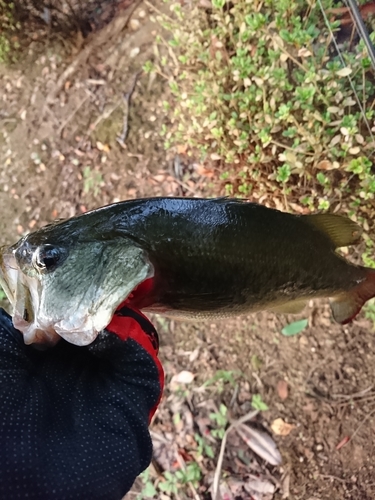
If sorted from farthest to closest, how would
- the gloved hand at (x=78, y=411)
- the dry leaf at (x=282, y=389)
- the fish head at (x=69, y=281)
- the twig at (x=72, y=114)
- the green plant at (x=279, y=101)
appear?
the twig at (x=72, y=114) < the dry leaf at (x=282, y=389) < the green plant at (x=279, y=101) < the fish head at (x=69, y=281) < the gloved hand at (x=78, y=411)

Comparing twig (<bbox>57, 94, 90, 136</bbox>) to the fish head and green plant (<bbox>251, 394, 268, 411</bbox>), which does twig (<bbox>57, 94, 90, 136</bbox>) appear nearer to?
green plant (<bbox>251, 394, 268, 411</bbox>)

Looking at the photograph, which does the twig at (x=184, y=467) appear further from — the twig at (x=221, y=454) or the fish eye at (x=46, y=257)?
the fish eye at (x=46, y=257)

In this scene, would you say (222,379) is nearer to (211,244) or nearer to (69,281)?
(211,244)

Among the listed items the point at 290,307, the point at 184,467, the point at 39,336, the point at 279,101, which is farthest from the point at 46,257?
the point at 184,467

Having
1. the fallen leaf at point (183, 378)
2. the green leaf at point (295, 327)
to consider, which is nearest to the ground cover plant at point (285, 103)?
the green leaf at point (295, 327)

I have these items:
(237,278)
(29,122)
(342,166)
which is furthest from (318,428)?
(29,122)

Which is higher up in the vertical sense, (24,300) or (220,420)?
(24,300)

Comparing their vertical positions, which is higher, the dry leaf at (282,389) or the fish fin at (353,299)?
the fish fin at (353,299)
